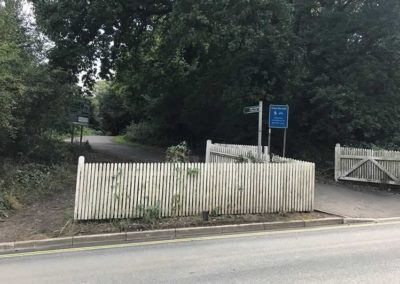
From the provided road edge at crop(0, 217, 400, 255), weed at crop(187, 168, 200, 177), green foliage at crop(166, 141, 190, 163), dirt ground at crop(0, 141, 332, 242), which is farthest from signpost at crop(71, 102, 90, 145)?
road edge at crop(0, 217, 400, 255)

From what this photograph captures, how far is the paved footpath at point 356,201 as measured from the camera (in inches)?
456

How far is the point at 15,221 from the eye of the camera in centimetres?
966

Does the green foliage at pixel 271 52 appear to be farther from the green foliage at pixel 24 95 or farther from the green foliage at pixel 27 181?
the green foliage at pixel 27 181

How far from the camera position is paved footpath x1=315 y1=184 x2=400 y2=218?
11.6 metres

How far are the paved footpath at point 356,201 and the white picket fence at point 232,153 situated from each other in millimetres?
2149

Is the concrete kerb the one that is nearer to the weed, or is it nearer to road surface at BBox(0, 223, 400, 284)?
road surface at BBox(0, 223, 400, 284)

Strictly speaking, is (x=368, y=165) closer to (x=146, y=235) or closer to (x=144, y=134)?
(x=146, y=235)

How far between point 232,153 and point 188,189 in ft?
15.5

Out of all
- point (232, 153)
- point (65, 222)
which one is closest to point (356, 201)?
point (232, 153)

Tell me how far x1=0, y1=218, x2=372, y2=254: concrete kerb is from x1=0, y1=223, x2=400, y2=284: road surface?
0.53 metres

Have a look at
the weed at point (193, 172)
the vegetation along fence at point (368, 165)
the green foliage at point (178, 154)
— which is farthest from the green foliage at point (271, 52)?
the weed at point (193, 172)

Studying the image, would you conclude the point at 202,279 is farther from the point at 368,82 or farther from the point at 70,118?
the point at 368,82

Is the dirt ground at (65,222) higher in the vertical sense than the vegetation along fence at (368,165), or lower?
lower

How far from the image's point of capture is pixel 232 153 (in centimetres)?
1452
